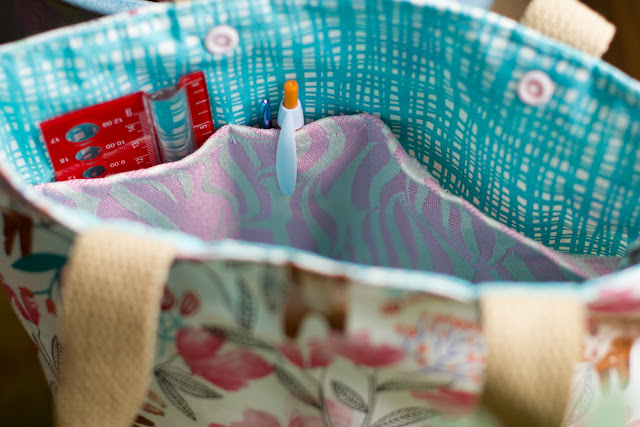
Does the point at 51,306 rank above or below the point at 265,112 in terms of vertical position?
below

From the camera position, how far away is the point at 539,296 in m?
0.31

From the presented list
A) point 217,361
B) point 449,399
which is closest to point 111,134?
point 217,361

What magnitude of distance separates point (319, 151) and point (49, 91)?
24 centimetres

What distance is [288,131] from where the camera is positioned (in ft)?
1.73

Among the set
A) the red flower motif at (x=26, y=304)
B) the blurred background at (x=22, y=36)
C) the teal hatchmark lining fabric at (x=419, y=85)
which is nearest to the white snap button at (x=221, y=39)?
the teal hatchmark lining fabric at (x=419, y=85)

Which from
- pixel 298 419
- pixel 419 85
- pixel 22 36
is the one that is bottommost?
pixel 298 419

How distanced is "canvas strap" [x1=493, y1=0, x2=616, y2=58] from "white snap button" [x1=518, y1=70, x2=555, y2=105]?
35mm

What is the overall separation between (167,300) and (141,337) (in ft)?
0.12

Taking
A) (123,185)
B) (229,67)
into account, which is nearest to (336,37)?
(229,67)

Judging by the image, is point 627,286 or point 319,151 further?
point 319,151

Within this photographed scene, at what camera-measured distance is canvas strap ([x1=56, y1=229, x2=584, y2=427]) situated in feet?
1.01

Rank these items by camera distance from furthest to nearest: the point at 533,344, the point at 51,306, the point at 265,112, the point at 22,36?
the point at 22,36 < the point at 265,112 < the point at 51,306 < the point at 533,344

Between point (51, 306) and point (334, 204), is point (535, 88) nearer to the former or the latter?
point (334, 204)

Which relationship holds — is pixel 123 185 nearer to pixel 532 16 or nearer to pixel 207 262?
pixel 207 262
